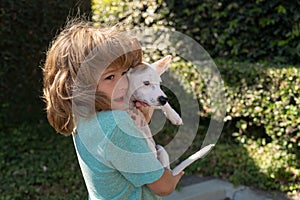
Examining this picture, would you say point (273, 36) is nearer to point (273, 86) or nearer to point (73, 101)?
point (273, 86)

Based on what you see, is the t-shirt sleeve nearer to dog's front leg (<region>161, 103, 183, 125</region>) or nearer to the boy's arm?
the boy's arm

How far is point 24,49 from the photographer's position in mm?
Answer: 5328

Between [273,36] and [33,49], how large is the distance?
8.91 ft

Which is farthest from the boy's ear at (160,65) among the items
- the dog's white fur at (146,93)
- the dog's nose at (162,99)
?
the dog's nose at (162,99)

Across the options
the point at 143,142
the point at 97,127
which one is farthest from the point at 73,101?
the point at 143,142

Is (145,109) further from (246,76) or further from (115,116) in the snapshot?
(246,76)

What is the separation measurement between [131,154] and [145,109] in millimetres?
173

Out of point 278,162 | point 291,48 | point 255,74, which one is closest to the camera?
point 278,162

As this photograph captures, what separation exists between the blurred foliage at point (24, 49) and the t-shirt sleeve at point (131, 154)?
387 centimetres

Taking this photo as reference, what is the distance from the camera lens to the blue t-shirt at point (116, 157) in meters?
1.42

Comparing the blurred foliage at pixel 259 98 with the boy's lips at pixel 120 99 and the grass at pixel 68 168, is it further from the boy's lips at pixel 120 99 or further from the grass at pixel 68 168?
the boy's lips at pixel 120 99

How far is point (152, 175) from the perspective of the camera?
1.47 meters

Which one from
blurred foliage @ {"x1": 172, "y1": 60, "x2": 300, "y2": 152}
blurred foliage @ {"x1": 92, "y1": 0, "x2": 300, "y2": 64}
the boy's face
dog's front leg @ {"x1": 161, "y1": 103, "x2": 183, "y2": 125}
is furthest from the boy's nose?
blurred foliage @ {"x1": 92, "y1": 0, "x2": 300, "y2": 64}

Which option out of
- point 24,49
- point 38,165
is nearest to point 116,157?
point 38,165
